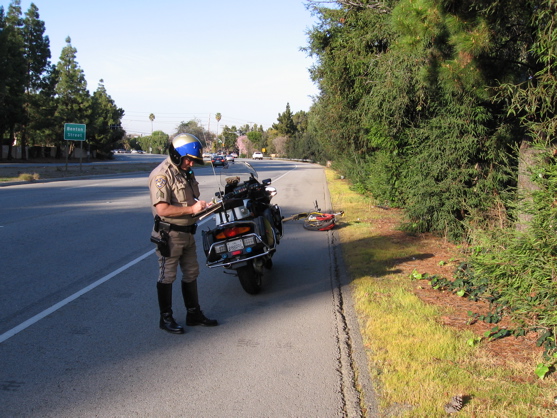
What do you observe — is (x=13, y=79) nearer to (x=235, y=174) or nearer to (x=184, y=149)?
(x=235, y=174)

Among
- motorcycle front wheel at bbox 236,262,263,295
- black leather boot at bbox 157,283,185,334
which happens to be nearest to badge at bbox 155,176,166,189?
black leather boot at bbox 157,283,185,334

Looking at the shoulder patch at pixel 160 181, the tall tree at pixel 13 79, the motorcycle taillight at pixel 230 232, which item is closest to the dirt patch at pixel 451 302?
the motorcycle taillight at pixel 230 232

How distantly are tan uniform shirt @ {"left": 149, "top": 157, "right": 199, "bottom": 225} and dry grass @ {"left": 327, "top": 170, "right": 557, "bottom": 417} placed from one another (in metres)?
2.26

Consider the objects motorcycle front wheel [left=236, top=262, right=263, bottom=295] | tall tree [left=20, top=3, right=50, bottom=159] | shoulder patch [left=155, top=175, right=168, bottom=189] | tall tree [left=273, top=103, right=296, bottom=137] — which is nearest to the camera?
shoulder patch [left=155, top=175, right=168, bottom=189]

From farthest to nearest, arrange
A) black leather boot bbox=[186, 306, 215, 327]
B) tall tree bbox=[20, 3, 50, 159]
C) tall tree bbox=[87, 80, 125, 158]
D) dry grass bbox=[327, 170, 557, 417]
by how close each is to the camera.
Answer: tall tree bbox=[87, 80, 125, 158] → tall tree bbox=[20, 3, 50, 159] → black leather boot bbox=[186, 306, 215, 327] → dry grass bbox=[327, 170, 557, 417]

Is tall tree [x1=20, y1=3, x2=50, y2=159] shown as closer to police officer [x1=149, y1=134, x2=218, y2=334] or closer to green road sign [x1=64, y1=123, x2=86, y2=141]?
green road sign [x1=64, y1=123, x2=86, y2=141]

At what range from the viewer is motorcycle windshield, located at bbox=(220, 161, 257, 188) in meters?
7.66

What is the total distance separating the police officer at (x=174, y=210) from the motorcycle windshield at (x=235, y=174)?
2204mm

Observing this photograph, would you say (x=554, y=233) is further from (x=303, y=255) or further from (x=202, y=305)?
(x=303, y=255)

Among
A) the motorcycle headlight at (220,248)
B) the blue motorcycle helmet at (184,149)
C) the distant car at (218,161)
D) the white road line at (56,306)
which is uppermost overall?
the blue motorcycle helmet at (184,149)

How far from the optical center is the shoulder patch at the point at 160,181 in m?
5.07

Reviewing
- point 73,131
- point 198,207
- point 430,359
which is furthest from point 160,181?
point 73,131

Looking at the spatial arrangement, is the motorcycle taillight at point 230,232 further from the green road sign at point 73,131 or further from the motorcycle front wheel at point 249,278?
the green road sign at point 73,131

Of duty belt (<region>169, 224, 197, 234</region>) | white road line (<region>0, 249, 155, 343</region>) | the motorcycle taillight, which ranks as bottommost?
white road line (<region>0, 249, 155, 343</region>)
